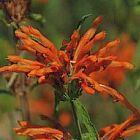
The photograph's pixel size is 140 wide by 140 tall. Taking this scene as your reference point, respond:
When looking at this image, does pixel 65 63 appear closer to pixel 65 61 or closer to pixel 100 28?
pixel 65 61

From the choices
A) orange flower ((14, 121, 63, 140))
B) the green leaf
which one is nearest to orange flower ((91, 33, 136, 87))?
orange flower ((14, 121, 63, 140))

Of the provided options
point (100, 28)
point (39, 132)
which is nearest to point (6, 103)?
point (39, 132)

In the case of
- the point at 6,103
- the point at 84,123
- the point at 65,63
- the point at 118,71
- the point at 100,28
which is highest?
the point at 100,28

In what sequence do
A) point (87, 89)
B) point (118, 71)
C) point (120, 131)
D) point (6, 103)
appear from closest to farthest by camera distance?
point (87, 89), point (120, 131), point (6, 103), point (118, 71)

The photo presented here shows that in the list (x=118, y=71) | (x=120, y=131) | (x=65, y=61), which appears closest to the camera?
(x=65, y=61)

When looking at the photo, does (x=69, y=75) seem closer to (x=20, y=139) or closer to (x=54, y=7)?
(x=20, y=139)

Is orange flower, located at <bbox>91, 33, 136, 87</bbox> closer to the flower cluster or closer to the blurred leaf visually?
the blurred leaf
